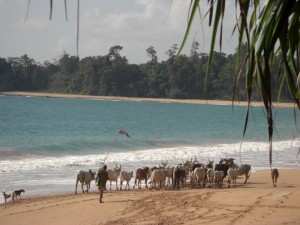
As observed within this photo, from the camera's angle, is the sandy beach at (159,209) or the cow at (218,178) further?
the cow at (218,178)

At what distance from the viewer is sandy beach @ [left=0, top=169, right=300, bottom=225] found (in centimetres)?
1264

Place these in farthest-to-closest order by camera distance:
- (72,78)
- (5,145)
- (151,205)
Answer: (72,78)
(5,145)
(151,205)

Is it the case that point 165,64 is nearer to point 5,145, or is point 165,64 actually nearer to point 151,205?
point 5,145

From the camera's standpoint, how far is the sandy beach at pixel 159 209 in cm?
1264

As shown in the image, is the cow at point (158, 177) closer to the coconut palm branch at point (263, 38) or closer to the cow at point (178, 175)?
the cow at point (178, 175)

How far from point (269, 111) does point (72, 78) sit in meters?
157

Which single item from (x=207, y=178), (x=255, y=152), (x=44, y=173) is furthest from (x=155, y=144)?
(x=207, y=178)

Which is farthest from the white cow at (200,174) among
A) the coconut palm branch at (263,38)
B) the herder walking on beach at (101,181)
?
the coconut palm branch at (263,38)

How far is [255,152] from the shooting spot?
38.5 m

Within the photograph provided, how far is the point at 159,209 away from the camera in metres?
14.4

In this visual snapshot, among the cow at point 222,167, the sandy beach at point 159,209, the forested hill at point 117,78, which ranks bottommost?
the sandy beach at point 159,209

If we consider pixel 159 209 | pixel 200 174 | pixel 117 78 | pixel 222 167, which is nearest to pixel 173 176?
pixel 200 174

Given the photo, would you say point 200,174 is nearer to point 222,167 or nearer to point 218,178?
point 218,178

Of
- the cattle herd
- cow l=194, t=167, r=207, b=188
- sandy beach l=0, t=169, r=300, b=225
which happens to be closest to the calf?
the cattle herd
